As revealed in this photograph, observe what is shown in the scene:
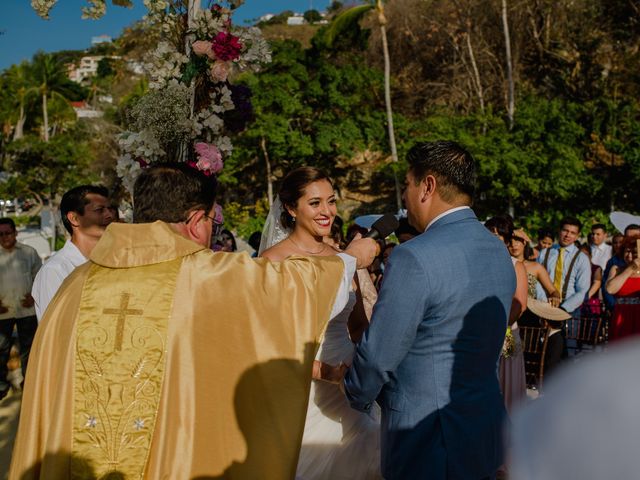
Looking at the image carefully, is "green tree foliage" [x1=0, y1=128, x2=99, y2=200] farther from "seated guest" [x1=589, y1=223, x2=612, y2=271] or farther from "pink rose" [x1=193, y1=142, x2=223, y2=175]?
"pink rose" [x1=193, y1=142, x2=223, y2=175]

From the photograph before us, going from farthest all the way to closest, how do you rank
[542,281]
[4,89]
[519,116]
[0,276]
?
[4,89]
[519,116]
[0,276]
[542,281]

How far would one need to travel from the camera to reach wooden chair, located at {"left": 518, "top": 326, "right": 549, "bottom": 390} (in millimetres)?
6355

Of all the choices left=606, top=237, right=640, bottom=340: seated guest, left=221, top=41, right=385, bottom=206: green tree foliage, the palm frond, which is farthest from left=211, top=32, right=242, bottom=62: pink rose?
the palm frond

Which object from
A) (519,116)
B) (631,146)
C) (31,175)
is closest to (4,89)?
(31,175)

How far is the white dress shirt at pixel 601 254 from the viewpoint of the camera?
A: 969cm

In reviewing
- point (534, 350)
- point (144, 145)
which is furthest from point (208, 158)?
point (534, 350)

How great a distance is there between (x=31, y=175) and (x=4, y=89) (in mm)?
18059

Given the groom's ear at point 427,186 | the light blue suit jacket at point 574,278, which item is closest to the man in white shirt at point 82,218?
the groom's ear at point 427,186

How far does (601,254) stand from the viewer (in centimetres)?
973

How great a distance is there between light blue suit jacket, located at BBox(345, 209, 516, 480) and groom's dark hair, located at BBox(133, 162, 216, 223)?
91 centimetres

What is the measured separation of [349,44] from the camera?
27406 millimetres

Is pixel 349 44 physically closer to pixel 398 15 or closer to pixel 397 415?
pixel 398 15

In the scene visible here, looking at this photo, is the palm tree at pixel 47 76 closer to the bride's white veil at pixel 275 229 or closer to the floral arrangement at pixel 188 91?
the floral arrangement at pixel 188 91

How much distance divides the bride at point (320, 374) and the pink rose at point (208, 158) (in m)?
0.50
